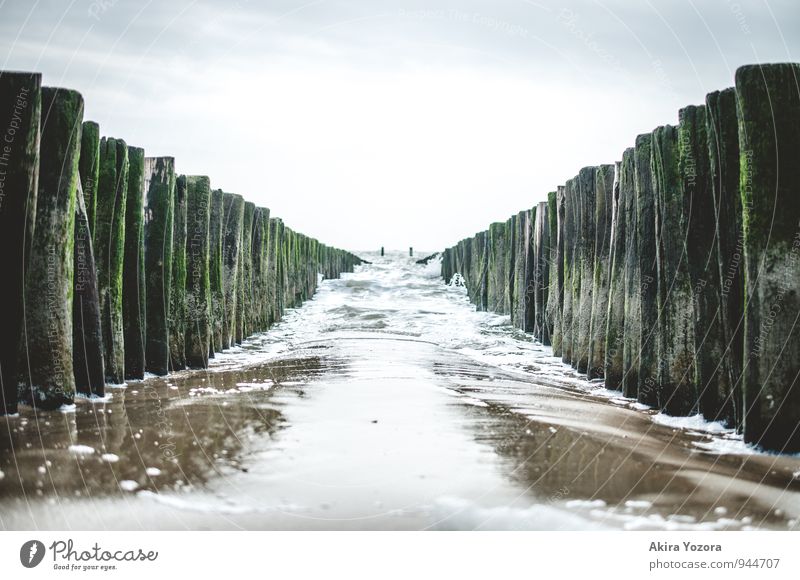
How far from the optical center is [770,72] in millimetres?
3104

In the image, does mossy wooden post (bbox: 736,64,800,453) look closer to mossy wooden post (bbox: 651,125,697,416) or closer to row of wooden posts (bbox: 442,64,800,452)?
row of wooden posts (bbox: 442,64,800,452)

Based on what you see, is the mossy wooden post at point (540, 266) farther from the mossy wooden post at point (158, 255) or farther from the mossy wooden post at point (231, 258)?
the mossy wooden post at point (158, 255)

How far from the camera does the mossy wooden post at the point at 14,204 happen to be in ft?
10.7

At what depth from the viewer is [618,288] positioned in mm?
4945

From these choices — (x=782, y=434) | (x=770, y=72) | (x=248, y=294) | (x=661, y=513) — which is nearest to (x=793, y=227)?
(x=770, y=72)

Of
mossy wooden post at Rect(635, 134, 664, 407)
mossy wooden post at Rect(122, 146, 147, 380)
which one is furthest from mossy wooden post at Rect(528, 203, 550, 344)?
mossy wooden post at Rect(122, 146, 147, 380)

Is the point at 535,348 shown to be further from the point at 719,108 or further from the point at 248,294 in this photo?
the point at 719,108

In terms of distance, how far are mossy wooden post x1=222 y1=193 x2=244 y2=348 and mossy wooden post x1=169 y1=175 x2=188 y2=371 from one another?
4.70 feet

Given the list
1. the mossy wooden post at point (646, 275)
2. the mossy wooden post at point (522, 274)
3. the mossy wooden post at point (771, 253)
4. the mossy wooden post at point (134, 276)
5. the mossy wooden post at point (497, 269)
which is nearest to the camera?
the mossy wooden post at point (771, 253)

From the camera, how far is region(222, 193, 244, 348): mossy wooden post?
23.6 ft

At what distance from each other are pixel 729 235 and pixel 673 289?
0.58m

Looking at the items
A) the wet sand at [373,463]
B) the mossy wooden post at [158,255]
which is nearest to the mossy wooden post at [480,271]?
the mossy wooden post at [158,255]

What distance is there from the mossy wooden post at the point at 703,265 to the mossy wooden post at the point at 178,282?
3.90m
